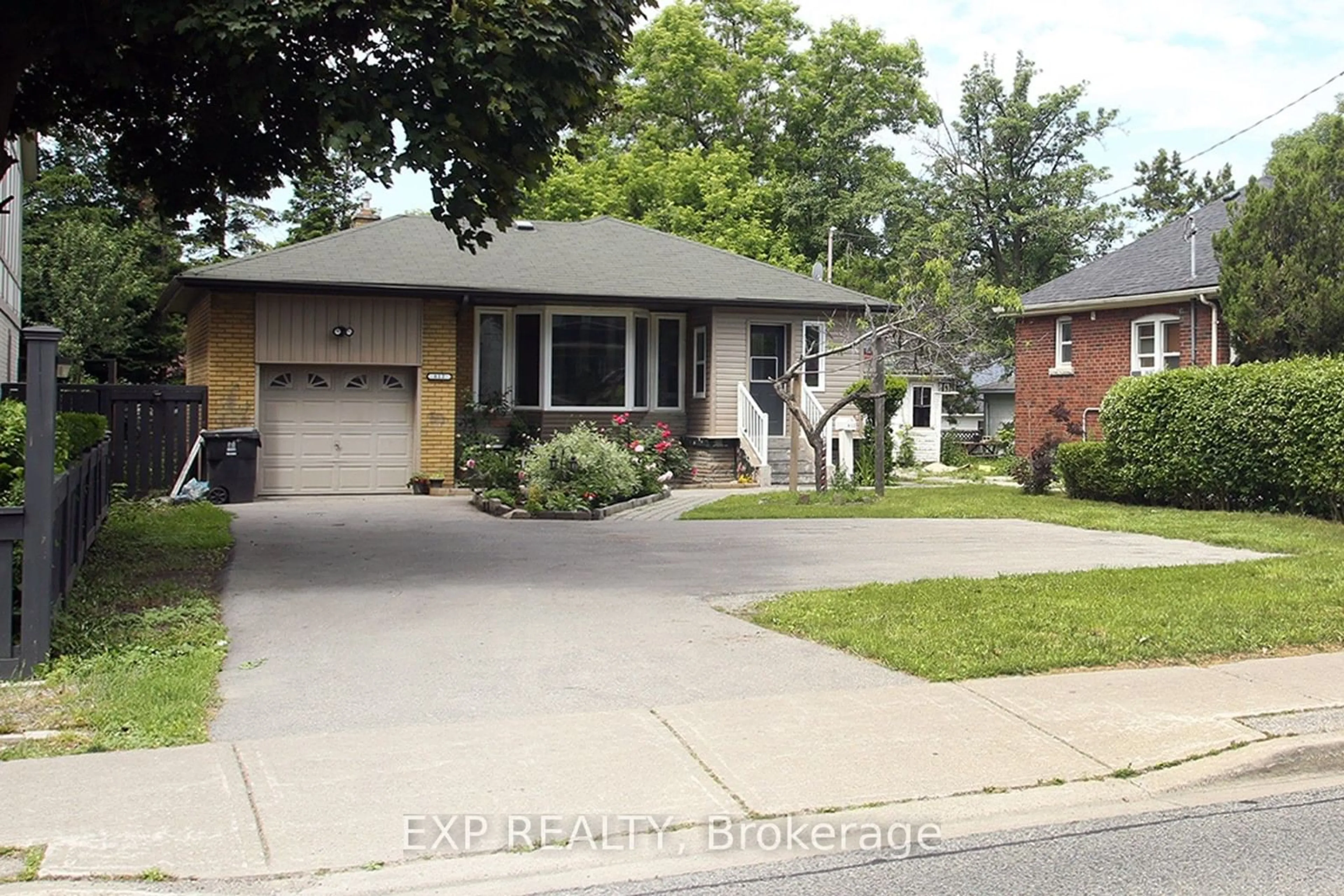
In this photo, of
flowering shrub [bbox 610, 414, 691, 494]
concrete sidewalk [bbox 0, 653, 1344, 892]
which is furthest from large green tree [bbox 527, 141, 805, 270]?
concrete sidewalk [bbox 0, 653, 1344, 892]

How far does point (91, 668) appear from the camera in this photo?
25.6ft

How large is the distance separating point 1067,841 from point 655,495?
1576 cm

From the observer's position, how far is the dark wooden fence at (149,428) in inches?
814

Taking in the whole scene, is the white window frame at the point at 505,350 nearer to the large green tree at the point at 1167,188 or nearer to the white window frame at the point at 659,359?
the white window frame at the point at 659,359

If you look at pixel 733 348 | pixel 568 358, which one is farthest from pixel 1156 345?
pixel 568 358

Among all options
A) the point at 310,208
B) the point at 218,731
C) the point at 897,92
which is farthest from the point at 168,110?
the point at 897,92

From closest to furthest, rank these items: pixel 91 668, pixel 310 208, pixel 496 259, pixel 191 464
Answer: pixel 91 668 → pixel 191 464 → pixel 496 259 → pixel 310 208

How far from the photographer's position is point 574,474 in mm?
18859

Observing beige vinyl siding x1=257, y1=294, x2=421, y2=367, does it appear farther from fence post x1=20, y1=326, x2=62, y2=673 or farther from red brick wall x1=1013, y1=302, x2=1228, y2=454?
red brick wall x1=1013, y1=302, x2=1228, y2=454

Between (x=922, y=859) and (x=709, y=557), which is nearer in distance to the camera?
(x=922, y=859)

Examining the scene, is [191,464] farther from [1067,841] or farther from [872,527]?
[1067,841]

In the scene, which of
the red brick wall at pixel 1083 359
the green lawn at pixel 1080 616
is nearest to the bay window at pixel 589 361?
the red brick wall at pixel 1083 359

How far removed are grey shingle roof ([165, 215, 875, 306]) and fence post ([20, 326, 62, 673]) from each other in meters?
13.8

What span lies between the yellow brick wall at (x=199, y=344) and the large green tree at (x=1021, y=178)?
32192 mm
